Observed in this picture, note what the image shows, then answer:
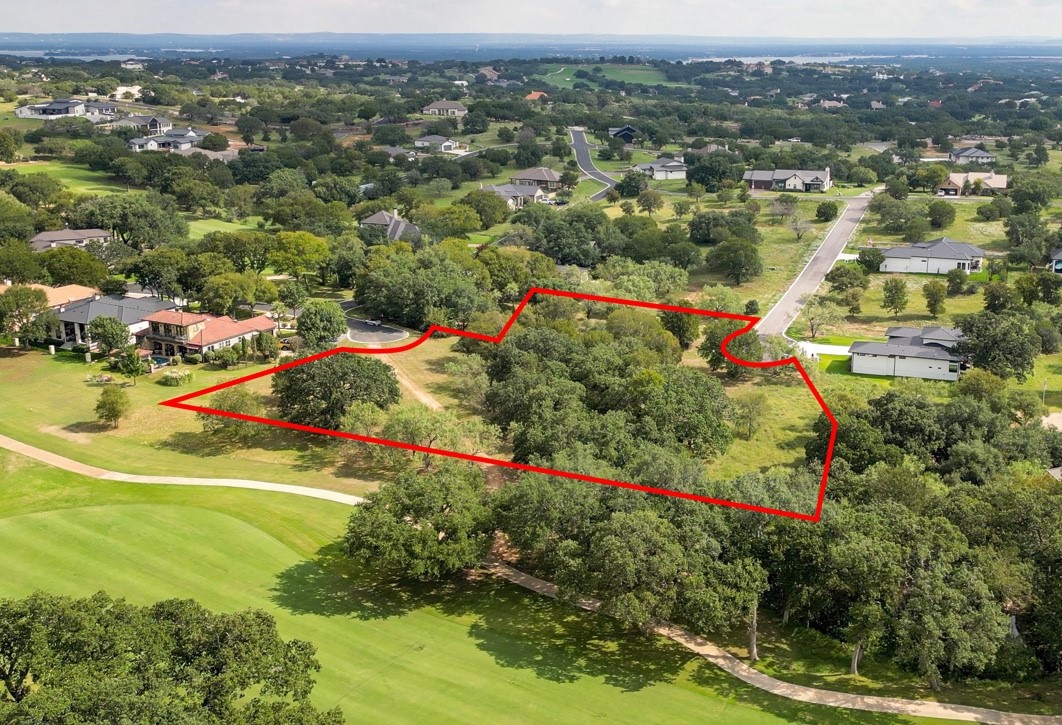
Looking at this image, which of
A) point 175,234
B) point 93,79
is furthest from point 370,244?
point 93,79

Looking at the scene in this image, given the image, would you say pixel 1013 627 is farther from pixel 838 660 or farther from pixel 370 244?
pixel 370 244

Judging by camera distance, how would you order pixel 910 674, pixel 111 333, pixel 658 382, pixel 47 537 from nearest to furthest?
pixel 910 674 < pixel 47 537 < pixel 658 382 < pixel 111 333

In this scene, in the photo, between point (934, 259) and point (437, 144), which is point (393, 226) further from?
point (437, 144)

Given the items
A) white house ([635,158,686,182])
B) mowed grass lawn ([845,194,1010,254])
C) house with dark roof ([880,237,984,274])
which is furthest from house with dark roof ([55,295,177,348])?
white house ([635,158,686,182])

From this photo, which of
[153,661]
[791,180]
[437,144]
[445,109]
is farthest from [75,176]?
[153,661]

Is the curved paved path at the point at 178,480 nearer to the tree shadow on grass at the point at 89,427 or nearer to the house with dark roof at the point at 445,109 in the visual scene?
the tree shadow on grass at the point at 89,427

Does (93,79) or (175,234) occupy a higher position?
(93,79)
